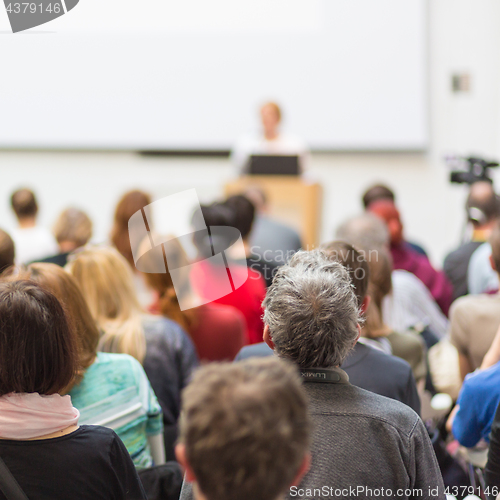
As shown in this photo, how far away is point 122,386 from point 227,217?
1.18 meters

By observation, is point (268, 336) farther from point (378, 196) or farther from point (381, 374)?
point (378, 196)

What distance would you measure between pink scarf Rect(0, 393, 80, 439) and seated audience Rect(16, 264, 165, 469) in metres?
0.29

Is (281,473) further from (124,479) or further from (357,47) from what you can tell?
(357,47)

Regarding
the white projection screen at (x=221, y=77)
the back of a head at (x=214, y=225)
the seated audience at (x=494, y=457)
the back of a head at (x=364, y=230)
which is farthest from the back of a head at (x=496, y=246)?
the white projection screen at (x=221, y=77)

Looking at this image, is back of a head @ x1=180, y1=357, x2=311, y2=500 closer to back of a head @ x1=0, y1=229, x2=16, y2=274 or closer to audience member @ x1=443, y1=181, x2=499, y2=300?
back of a head @ x1=0, y1=229, x2=16, y2=274

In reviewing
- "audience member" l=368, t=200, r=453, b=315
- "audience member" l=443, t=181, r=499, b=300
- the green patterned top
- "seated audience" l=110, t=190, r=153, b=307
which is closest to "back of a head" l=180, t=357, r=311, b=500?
the green patterned top

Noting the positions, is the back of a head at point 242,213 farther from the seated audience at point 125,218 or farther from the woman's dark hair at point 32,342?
the woman's dark hair at point 32,342

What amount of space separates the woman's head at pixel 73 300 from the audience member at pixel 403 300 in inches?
42.5

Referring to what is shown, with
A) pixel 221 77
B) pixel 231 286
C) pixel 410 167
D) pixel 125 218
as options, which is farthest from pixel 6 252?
pixel 410 167

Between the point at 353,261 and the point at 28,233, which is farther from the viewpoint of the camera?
the point at 28,233

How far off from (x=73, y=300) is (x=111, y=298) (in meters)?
0.27

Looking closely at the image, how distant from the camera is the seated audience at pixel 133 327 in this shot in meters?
1.72

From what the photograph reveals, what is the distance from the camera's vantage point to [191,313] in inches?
81.0

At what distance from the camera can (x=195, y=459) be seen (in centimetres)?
70
